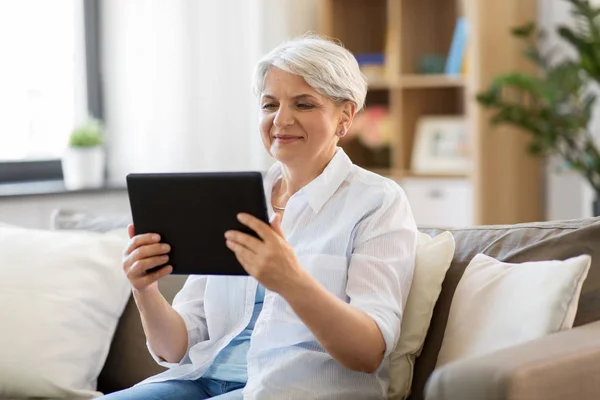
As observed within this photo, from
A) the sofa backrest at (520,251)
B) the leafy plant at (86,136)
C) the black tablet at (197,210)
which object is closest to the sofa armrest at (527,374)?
the sofa backrest at (520,251)

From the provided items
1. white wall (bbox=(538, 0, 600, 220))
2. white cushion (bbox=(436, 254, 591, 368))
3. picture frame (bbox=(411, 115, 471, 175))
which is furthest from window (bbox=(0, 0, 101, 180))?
white cushion (bbox=(436, 254, 591, 368))

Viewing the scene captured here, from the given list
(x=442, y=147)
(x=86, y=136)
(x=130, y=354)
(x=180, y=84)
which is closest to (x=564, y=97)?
(x=442, y=147)

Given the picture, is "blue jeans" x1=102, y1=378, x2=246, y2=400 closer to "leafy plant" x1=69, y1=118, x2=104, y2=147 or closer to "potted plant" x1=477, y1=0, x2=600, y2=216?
"leafy plant" x1=69, y1=118, x2=104, y2=147

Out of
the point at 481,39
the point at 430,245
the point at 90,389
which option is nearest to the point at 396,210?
the point at 430,245

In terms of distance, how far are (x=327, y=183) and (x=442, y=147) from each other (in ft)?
8.66

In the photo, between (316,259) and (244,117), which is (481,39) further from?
(316,259)

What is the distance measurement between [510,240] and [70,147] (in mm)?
2236

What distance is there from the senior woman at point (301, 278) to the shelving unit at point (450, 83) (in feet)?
7.47

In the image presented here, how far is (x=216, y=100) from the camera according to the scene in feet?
13.7

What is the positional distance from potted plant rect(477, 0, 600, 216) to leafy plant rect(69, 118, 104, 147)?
1481mm

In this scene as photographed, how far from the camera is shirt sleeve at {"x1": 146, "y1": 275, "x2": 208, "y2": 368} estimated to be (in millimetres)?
1905

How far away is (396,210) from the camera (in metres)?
1.72

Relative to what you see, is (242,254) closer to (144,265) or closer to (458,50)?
(144,265)

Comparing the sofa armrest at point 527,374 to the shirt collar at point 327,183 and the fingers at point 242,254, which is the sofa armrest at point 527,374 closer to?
the fingers at point 242,254
